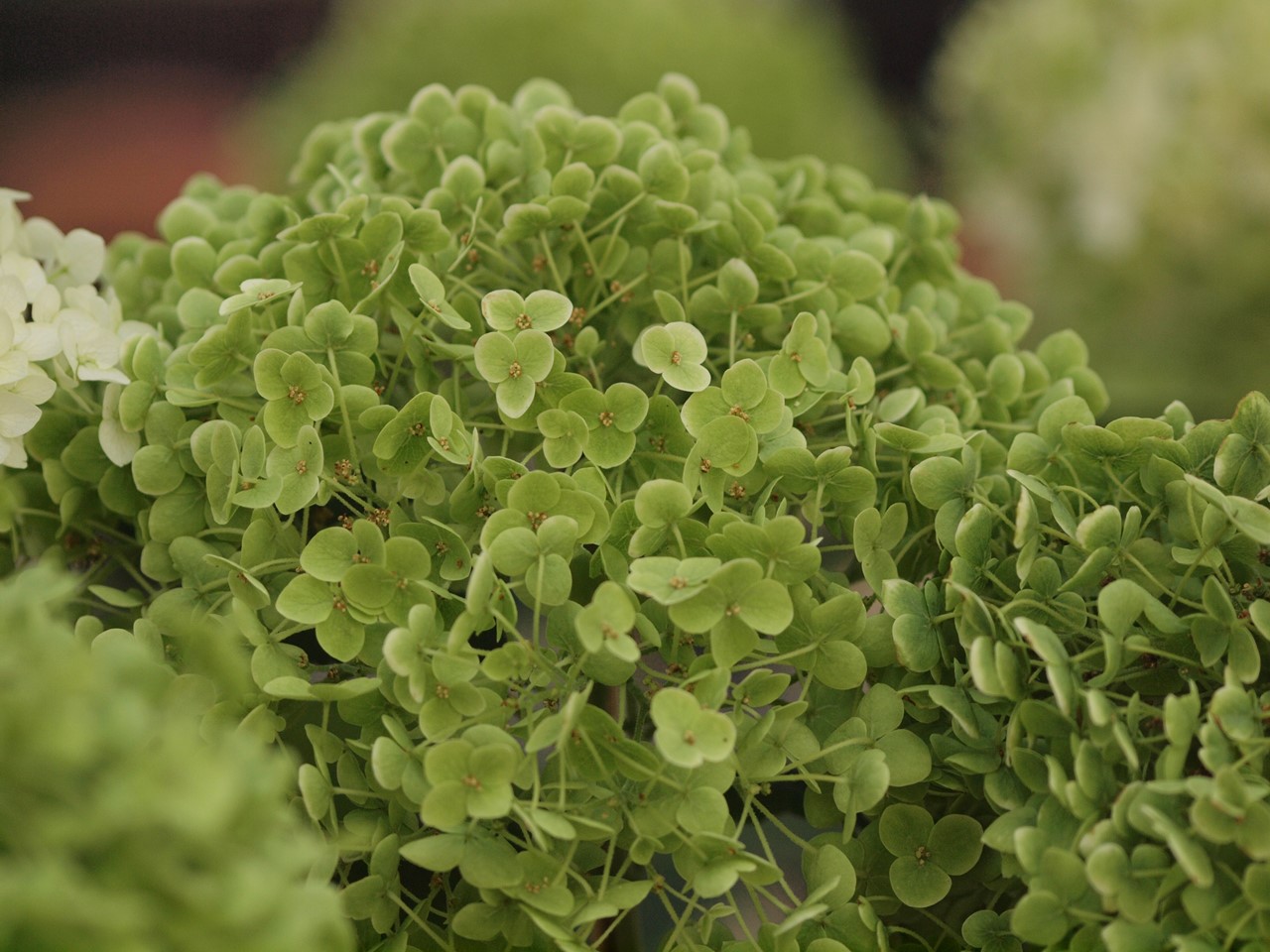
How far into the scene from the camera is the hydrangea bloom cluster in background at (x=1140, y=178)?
126 cm

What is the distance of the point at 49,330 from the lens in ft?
1.36

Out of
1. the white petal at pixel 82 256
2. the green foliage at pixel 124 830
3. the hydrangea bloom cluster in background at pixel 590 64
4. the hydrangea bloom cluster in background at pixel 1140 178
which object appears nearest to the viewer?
the green foliage at pixel 124 830

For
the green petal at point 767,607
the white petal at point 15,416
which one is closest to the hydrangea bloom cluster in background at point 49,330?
the white petal at point 15,416

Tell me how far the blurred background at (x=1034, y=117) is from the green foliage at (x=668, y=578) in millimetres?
476

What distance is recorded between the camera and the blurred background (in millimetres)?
1285

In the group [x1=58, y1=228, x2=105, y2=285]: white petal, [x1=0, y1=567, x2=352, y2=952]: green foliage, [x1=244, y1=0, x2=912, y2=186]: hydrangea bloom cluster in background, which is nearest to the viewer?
[x1=0, y1=567, x2=352, y2=952]: green foliage

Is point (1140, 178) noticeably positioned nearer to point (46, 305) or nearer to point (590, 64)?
point (590, 64)

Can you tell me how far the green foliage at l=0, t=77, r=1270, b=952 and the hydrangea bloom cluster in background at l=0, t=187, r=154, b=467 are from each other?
0.05ft

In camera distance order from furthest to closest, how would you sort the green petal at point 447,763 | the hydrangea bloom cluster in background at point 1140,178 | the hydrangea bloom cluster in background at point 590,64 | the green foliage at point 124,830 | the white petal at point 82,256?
the hydrangea bloom cluster in background at point 590,64 → the hydrangea bloom cluster in background at point 1140,178 → the white petal at point 82,256 → the green petal at point 447,763 → the green foliage at point 124,830

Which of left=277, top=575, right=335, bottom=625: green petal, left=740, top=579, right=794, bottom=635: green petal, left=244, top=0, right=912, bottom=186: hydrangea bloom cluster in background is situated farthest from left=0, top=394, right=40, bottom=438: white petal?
left=244, top=0, right=912, bottom=186: hydrangea bloom cluster in background

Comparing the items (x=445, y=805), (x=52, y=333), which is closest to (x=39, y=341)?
(x=52, y=333)

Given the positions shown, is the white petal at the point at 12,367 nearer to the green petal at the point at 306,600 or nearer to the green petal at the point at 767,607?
the green petal at the point at 306,600

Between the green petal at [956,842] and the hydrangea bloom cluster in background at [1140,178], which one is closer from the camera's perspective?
the green petal at [956,842]

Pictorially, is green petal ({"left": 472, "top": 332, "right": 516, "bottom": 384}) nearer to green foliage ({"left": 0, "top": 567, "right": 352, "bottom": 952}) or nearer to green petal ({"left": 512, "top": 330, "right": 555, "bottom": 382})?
green petal ({"left": 512, "top": 330, "right": 555, "bottom": 382})
